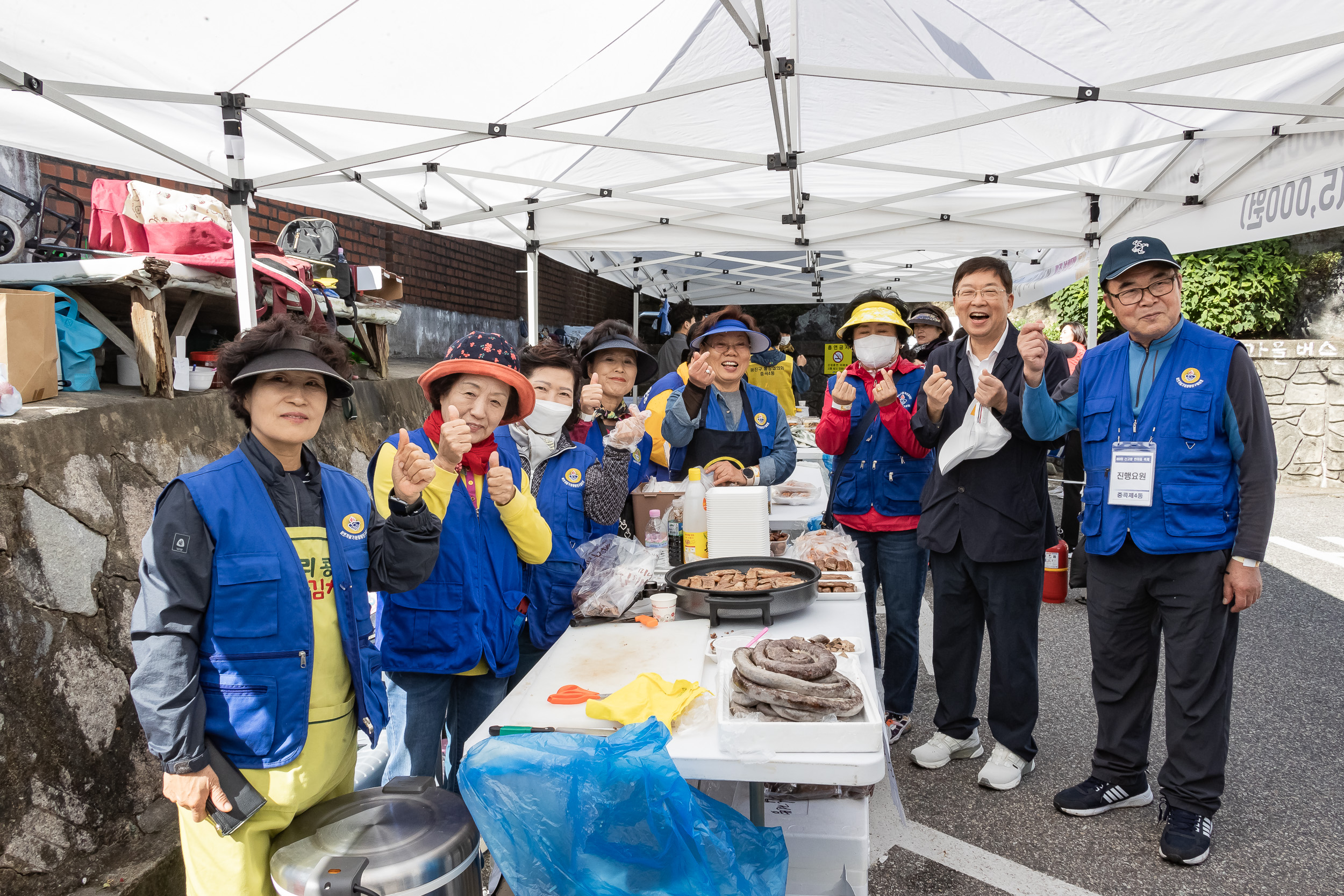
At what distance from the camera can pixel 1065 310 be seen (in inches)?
535

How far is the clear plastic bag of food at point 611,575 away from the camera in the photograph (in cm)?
263

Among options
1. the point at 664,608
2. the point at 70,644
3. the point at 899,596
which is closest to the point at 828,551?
the point at 664,608

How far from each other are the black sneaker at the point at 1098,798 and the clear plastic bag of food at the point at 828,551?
1.25 m

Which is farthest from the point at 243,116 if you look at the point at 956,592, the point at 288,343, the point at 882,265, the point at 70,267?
the point at 882,265

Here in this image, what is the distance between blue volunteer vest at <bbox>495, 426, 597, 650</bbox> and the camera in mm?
2695

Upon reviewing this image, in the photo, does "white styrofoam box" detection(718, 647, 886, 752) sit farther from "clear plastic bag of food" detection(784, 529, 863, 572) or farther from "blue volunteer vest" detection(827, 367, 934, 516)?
"blue volunteer vest" detection(827, 367, 934, 516)

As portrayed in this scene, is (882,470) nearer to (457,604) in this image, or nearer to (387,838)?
(457,604)

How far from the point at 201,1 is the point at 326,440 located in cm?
266

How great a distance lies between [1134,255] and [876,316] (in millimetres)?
1070

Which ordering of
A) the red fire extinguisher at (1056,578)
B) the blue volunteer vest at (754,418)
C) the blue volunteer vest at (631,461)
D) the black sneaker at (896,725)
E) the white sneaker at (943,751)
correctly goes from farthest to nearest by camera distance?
1. the red fire extinguisher at (1056,578)
2. the blue volunteer vest at (754,418)
3. the black sneaker at (896,725)
4. the white sneaker at (943,751)
5. the blue volunteer vest at (631,461)

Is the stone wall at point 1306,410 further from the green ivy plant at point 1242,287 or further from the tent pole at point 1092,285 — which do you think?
the tent pole at point 1092,285

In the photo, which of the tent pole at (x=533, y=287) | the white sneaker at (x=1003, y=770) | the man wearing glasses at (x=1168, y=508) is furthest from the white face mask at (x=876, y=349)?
the tent pole at (x=533, y=287)

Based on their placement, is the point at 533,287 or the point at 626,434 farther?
the point at 533,287

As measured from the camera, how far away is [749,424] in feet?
13.5
